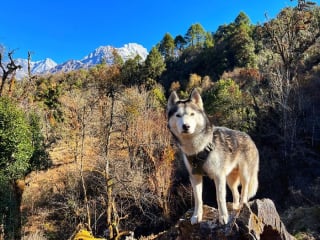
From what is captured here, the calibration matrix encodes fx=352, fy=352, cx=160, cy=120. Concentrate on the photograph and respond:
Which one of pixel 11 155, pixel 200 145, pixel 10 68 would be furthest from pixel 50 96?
pixel 200 145

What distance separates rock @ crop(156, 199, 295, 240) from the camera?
16.9 feet

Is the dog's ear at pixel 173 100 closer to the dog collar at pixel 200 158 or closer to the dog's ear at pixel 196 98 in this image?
the dog's ear at pixel 196 98

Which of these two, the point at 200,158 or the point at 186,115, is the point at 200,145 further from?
the point at 186,115

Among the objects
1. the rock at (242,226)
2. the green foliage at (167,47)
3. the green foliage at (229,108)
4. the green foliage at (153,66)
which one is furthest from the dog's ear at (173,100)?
the green foliage at (167,47)

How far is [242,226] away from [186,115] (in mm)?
1945

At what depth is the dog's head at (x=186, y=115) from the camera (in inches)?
174

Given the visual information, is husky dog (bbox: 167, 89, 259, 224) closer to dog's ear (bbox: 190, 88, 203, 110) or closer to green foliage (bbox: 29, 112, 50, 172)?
dog's ear (bbox: 190, 88, 203, 110)

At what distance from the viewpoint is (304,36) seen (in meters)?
21.9

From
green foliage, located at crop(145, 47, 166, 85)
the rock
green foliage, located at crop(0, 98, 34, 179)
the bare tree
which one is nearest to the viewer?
the rock

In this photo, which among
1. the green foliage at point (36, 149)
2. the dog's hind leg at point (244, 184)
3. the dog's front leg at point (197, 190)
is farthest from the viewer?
the green foliage at point (36, 149)

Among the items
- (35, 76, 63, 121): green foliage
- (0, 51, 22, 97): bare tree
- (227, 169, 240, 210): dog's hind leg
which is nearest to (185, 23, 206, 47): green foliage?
(35, 76, 63, 121): green foliage

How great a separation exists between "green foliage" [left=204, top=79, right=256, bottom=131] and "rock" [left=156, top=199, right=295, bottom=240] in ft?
55.3

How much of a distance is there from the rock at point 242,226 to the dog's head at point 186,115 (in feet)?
5.13

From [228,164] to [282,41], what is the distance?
709 inches
